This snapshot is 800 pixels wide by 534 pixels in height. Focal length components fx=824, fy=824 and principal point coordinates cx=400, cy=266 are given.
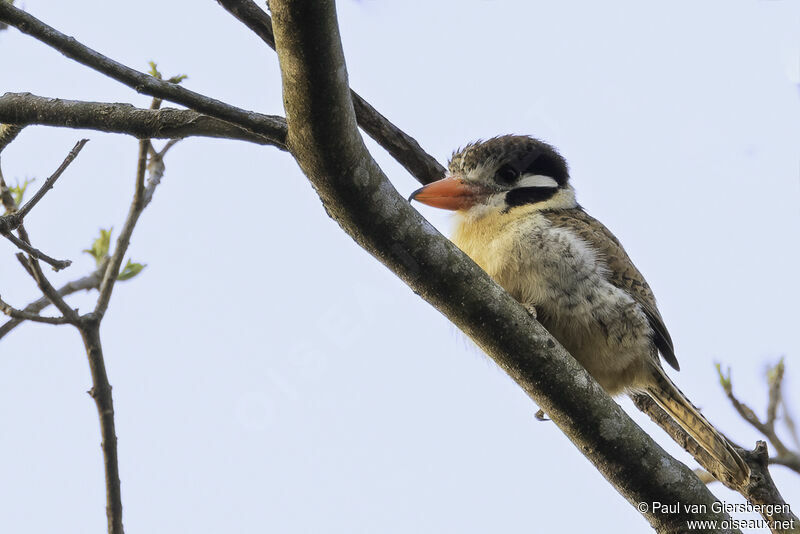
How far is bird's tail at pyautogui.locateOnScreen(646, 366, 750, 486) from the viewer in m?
3.00

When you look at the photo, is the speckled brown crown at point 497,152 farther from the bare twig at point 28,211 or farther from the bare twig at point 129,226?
the bare twig at point 28,211

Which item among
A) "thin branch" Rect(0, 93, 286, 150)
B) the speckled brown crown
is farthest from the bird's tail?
"thin branch" Rect(0, 93, 286, 150)

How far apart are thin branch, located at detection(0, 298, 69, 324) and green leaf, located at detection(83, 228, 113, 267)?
2.79 ft

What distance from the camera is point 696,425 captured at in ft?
10.9

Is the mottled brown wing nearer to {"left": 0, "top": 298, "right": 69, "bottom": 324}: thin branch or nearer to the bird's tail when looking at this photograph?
the bird's tail

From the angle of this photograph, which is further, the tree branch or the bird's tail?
the bird's tail

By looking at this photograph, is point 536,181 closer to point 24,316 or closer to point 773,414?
point 773,414

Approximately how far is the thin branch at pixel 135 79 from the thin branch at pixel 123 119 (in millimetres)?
216

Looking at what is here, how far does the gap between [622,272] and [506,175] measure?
0.83 meters

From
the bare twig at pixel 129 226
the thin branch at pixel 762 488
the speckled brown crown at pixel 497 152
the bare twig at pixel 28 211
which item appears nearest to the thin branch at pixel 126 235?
the bare twig at pixel 129 226

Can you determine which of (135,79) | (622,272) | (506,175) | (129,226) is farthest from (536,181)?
(135,79)

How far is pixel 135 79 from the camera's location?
224cm

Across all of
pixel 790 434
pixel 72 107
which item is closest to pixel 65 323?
pixel 72 107

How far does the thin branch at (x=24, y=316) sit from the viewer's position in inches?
112
